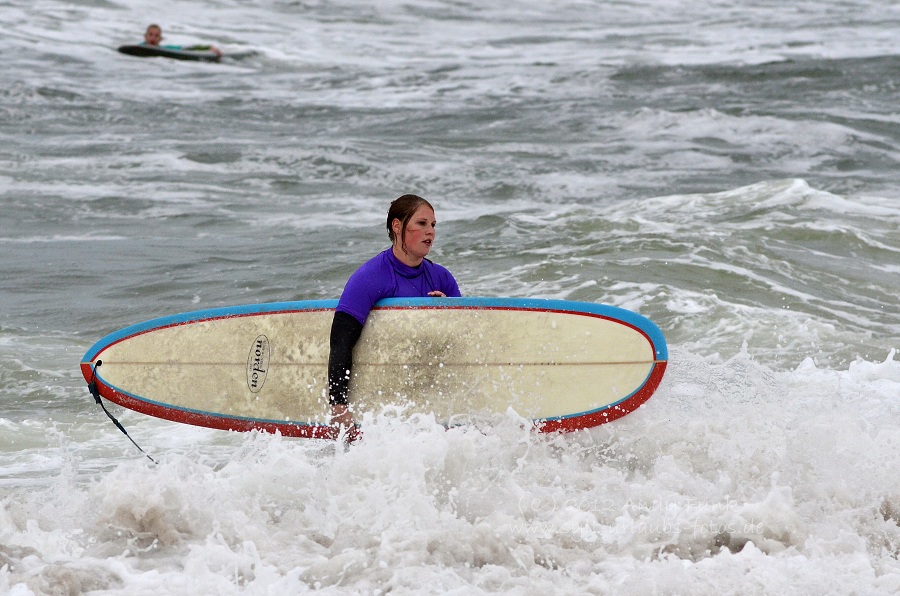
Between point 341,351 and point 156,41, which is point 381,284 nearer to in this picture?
point 341,351

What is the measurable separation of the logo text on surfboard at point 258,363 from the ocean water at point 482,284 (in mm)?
245

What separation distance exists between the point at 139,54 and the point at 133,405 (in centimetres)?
2160

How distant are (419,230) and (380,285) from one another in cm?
32

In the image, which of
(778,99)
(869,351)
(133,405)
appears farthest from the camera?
(778,99)

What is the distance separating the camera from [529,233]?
35.2 feet

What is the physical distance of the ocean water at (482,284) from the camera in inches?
151

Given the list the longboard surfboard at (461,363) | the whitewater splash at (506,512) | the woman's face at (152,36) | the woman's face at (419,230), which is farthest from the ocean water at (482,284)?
the woman's face at (152,36)

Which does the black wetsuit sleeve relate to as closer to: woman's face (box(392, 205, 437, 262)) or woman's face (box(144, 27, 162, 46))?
woman's face (box(392, 205, 437, 262))

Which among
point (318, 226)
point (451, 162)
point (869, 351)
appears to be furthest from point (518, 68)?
point (869, 351)

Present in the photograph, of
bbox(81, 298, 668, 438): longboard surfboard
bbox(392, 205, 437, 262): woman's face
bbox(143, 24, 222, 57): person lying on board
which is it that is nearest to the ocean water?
bbox(81, 298, 668, 438): longboard surfboard

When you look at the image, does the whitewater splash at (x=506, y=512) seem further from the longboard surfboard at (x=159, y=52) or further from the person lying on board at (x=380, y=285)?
the longboard surfboard at (x=159, y=52)

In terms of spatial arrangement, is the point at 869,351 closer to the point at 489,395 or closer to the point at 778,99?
the point at 489,395

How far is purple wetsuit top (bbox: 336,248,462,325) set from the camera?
459 centimetres

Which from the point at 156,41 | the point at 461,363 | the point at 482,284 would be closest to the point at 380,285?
the point at 461,363
